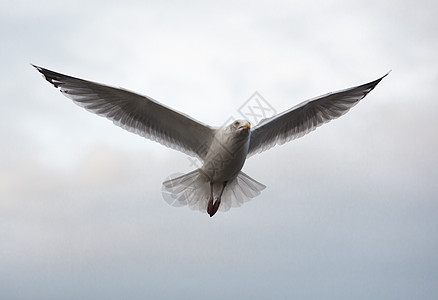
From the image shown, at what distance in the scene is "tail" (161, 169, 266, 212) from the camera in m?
6.87

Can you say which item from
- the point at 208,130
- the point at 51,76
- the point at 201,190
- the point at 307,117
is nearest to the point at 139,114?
the point at 208,130

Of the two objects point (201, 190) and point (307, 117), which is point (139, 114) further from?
point (307, 117)

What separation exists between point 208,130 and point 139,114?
79 centimetres

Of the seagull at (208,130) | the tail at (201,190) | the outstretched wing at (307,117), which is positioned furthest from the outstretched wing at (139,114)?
the outstretched wing at (307,117)

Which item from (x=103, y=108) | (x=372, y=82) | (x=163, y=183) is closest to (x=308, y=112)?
(x=372, y=82)

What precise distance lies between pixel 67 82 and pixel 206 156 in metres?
1.70

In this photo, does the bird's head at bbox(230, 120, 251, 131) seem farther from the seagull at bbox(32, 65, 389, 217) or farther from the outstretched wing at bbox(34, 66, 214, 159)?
the outstretched wing at bbox(34, 66, 214, 159)

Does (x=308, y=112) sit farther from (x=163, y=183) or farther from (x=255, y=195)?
→ (x=163, y=183)

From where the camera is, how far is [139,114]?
665 centimetres

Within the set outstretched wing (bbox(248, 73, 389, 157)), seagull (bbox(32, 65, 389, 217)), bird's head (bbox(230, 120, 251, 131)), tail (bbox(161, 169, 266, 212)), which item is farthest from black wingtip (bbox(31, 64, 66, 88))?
outstretched wing (bbox(248, 73, 389, 157))

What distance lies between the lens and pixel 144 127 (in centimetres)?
677

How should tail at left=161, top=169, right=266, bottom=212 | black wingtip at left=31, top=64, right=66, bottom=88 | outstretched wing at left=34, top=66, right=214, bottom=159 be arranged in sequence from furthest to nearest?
tail at left=161, top=169, right=266, bottom=212, outstretched wing at left=34, top=66, right=214, bottom=159, black wingtip at left=31, top=64, right=66, bottom=88

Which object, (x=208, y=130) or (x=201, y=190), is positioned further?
(x=201, y=190)

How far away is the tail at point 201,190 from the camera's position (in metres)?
6.87
